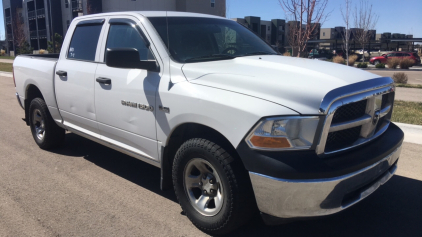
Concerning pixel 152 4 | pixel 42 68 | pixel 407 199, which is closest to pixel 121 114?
pixel 42 68

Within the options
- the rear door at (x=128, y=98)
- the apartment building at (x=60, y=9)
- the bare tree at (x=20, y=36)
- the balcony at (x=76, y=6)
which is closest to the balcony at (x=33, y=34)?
the apartment building at (x=60, y=9)

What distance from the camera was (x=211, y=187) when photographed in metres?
3.30

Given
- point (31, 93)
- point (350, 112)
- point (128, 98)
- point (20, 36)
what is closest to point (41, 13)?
point (20, 36)

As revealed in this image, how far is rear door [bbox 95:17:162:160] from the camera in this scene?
3.73m

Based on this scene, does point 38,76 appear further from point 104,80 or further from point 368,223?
point 368,223

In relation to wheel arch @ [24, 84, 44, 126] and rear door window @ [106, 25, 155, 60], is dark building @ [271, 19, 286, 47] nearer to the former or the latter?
wheel arch @ [24, 84, 44, 126]

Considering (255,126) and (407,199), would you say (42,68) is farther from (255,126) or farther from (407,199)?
(407,199)

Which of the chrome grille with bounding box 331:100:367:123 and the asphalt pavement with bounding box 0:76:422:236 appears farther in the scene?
the asphalt pavement with bounding box 0:76:422:236

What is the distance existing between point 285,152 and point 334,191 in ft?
1.48

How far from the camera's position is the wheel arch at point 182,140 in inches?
124

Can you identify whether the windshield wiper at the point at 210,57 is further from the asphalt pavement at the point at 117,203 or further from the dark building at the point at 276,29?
the dark building at the point at 276,29

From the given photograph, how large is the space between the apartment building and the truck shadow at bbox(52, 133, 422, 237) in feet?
95.5

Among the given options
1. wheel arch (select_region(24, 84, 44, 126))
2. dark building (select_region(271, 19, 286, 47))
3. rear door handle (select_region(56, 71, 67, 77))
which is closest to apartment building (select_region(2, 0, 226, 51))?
dark building (select_region(271, 19, 286, 47))

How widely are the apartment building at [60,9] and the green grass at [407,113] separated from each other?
80.3ft
